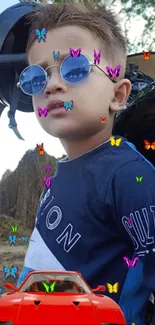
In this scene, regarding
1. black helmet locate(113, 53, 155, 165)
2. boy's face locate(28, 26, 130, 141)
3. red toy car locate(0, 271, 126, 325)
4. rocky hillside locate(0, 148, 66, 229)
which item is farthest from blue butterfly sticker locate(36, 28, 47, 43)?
rocky hillside locate(0, 148, 66, 229)

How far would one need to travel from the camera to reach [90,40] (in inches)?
38.6

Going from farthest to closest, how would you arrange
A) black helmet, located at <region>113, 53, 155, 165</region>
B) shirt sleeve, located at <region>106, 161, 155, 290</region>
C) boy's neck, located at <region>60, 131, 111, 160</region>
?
black helmet, located at <region>113, 53, 155, 165</region>
boy's neck, located at <region>60, 131, 111, 160</region>
shirt sleeve, located at <region>106, 161, 155, 290</region>

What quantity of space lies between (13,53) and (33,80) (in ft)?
2.18

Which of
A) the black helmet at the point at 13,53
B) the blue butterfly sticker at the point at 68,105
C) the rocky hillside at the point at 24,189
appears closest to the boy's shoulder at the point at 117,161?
the blue butterfly sticker at the point at 68,105

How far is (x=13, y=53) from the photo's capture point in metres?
1.58

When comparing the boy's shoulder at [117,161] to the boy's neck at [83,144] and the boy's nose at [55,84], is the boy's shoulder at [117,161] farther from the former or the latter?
the boy's nose at [55,84]

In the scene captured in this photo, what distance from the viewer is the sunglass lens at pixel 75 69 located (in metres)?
0.88

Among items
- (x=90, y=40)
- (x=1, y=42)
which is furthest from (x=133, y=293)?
(x=1, y=42)

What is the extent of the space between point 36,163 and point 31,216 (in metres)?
0.42

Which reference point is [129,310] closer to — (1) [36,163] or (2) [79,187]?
(2) [79,187]

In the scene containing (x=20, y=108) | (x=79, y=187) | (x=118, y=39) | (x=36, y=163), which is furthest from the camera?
(x=36, y=163)

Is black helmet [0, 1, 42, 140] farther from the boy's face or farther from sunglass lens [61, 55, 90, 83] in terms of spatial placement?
sunglass lens [61, 55, 90, 83]

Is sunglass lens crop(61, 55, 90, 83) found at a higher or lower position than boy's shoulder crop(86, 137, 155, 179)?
higher

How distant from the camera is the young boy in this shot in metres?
0.87
